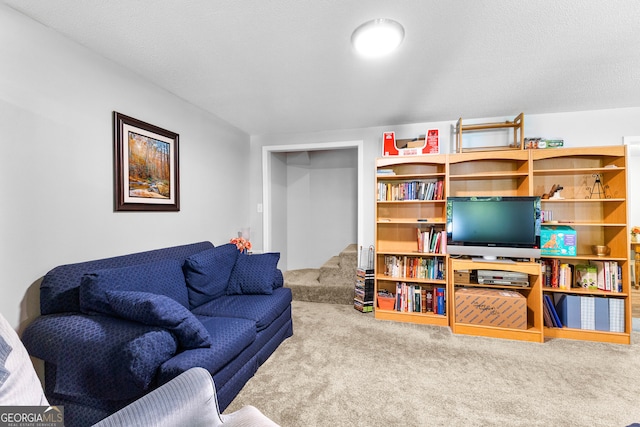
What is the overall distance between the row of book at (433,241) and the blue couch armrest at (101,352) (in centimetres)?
274

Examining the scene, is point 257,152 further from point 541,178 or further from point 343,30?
point 541,178

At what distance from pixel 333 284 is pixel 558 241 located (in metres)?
2.62

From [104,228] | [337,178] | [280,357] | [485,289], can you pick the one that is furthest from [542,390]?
[337,178]

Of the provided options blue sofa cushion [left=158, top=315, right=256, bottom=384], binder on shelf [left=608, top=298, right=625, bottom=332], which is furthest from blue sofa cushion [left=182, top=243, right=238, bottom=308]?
binder on shelf [left=608, top=298, right=625, bottom=332]

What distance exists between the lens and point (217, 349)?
1.67 meters

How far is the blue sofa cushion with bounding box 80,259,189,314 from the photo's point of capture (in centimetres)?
166

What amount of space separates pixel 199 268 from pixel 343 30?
2068 millimetres

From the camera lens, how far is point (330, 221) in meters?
5.13

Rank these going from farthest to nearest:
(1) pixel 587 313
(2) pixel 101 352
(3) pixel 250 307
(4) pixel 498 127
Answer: (4) pixel 498 127 → (1) pixel 587 313 → (3) pixel 250 307 → (2) pixel 101 352

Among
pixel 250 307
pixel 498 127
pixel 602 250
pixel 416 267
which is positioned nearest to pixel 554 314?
pixel 602 250

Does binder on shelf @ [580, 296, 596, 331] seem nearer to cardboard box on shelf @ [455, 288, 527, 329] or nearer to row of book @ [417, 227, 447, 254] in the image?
cardboard box on shelf @ [455, 288, 527, 329]

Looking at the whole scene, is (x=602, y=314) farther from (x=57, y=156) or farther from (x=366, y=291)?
(x=57, y=156)

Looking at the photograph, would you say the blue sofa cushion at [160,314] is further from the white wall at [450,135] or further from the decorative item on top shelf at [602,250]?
the decorative item on top shelf at [602,250]

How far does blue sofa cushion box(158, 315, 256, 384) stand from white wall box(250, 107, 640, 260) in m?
2.17
